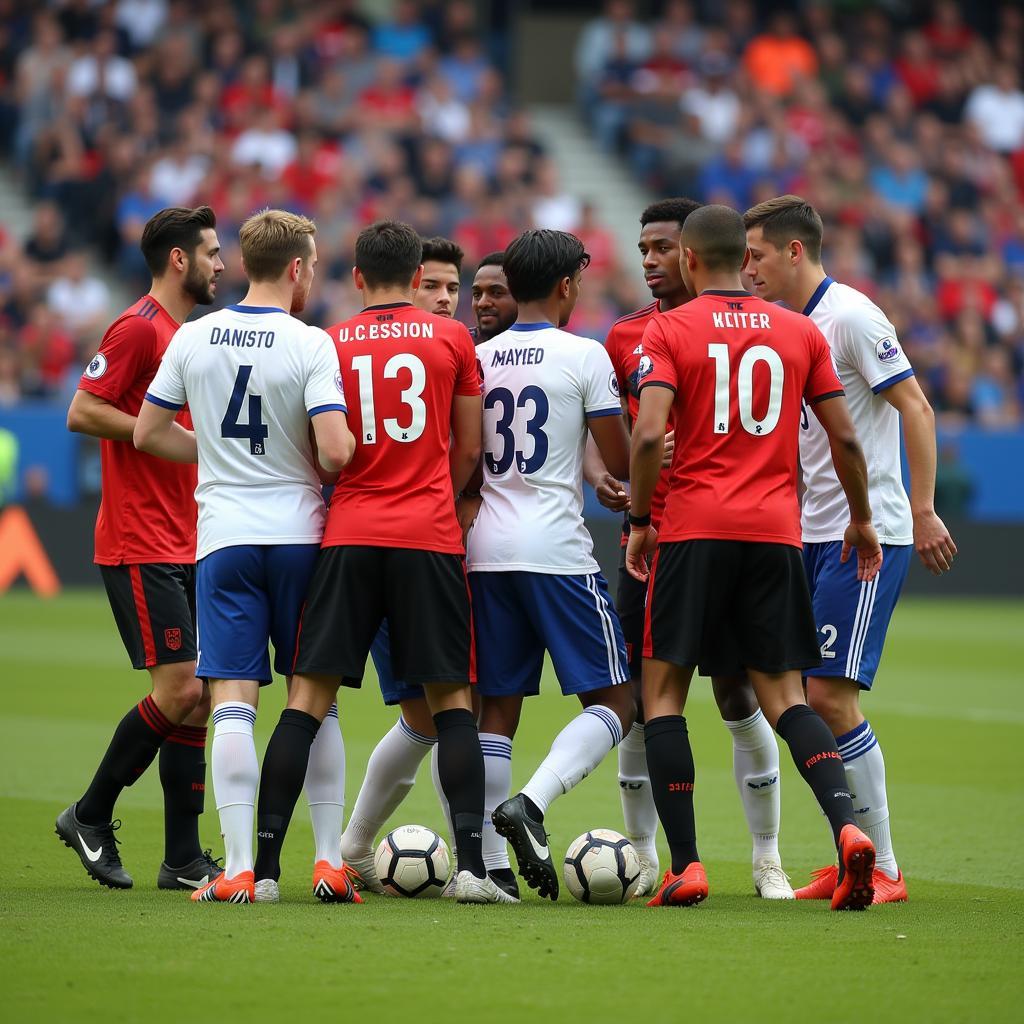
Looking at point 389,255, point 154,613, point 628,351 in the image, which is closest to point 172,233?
point 389,255

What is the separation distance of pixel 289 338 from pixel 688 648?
68.0 inches

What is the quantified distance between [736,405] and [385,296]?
4.24 feet

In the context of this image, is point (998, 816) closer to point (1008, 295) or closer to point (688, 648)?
point (688, 648)

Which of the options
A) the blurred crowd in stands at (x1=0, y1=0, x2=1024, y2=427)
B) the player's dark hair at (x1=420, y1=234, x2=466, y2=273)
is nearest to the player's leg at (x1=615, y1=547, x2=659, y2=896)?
the player's dark hair at (x1=420, y1=234, x2=466, y2=273)

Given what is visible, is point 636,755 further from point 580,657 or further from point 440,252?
point 440,252

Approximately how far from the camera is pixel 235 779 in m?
5.96

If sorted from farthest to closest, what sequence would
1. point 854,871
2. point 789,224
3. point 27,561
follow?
point 27,561, point 789,224, point 854,871

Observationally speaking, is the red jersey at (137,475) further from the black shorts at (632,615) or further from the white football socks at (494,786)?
the black shorts at (632,615)

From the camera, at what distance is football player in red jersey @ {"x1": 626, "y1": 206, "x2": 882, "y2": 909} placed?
5.99m

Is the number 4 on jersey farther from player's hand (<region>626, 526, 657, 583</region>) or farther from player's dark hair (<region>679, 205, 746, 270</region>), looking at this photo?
player's dark hair (<region>679, 205, 746, 270</region>)

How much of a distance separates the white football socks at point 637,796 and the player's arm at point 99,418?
7.29ft

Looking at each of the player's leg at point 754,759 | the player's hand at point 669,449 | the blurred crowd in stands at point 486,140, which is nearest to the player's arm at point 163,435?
the player's hand at point 669,449

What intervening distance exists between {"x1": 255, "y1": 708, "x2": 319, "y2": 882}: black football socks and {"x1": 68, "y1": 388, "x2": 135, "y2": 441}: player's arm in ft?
4.25

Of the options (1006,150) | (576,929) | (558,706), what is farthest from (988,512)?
(576,929)
